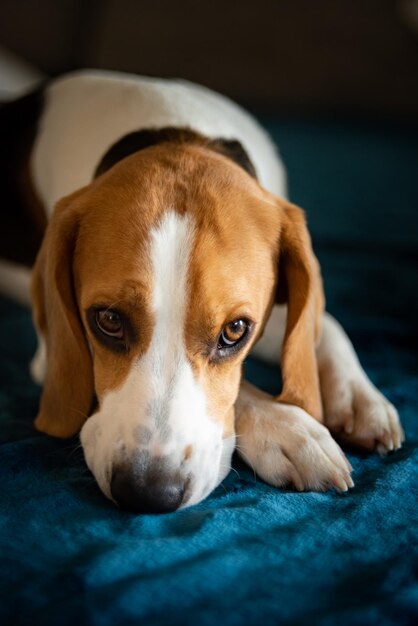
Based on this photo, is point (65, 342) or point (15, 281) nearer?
point (65, 342)

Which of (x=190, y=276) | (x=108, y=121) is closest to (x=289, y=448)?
(x=190, y=276)

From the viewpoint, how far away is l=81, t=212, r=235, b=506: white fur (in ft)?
5.89

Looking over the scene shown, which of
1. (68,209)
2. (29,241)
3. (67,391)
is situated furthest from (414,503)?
(29,241)

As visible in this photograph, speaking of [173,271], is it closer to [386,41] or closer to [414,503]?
[414,503]

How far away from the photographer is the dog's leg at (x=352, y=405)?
2195mm

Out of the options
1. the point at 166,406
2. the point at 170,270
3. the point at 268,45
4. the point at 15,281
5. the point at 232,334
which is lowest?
the point at 15,281

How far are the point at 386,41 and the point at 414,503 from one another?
4.99 metres

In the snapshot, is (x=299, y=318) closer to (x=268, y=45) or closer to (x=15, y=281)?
(x=15, y=281)

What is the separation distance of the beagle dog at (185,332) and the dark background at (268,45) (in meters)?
3.69

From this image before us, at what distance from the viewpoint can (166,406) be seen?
1.82m

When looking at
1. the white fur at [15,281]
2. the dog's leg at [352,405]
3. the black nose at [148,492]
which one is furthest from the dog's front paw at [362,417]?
the white fur at [15,281]

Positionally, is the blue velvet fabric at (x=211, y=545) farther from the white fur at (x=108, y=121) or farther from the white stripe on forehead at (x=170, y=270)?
the white fur at (x=108, y=121)

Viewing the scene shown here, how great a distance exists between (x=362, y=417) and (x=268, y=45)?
4568 millimetres

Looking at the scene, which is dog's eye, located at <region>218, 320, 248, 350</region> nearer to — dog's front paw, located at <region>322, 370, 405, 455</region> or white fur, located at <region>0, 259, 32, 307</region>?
dog's front paw, located at <region>322, 370, 405, 455</region>
